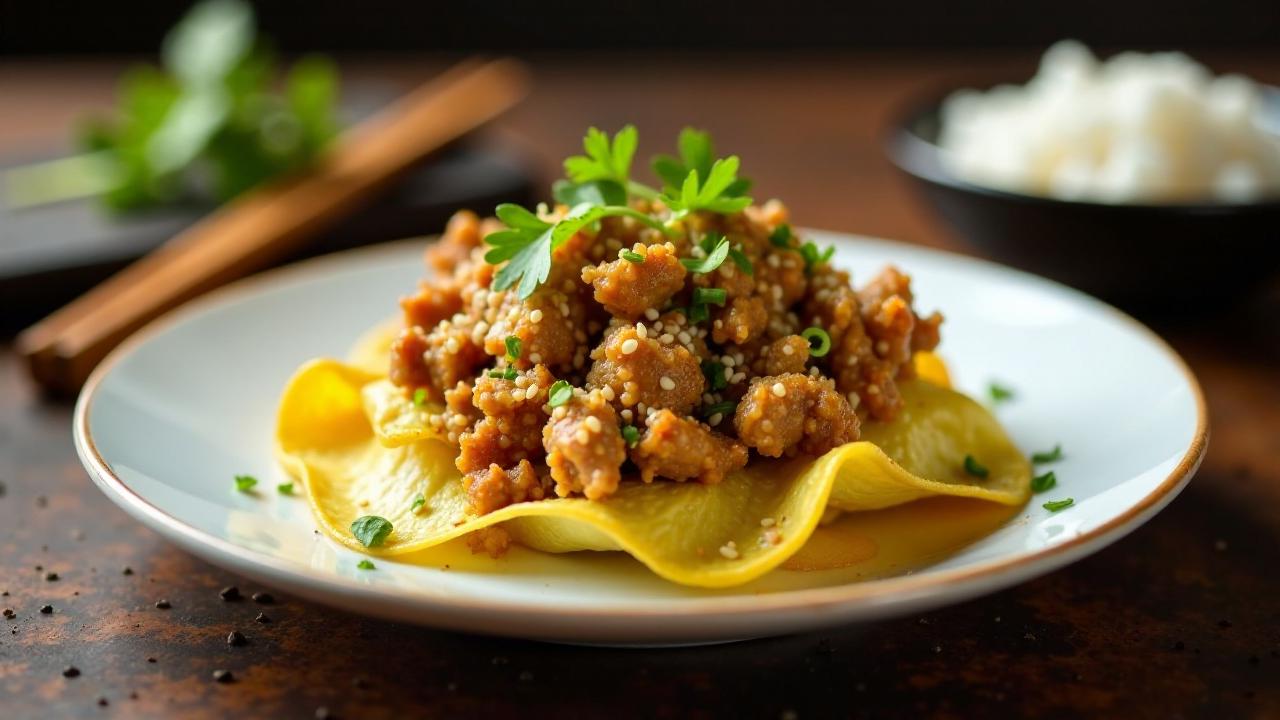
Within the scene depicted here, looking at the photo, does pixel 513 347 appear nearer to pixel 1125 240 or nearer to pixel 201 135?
pixel 1125 240

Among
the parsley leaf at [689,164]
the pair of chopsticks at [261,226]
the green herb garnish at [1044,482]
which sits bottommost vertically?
the pair of chopsticks at [261,226]

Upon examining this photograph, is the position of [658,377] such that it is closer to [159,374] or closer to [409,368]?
[409,368]

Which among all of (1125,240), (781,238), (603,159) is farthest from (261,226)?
(1125,240)

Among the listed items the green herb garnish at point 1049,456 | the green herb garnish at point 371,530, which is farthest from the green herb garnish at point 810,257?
the green herb garnish at point 371,530

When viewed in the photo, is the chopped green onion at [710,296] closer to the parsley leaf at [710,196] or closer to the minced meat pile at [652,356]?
the minced meat pile at [652,356]

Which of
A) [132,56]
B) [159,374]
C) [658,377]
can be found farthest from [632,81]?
[658,377]

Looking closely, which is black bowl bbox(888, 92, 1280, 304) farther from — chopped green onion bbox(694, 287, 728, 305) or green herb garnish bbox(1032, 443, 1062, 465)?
chopped green onion bbox(694, 287, 728, 305)
